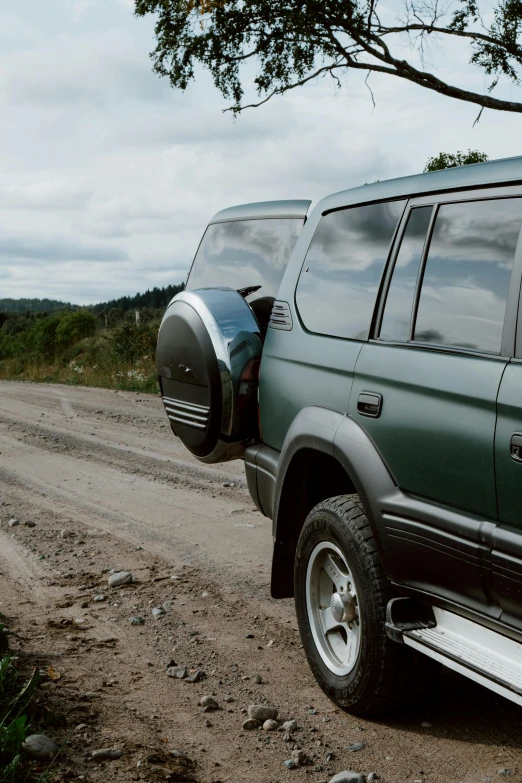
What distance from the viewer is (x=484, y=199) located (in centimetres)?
320

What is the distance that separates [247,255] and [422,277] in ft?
6.34

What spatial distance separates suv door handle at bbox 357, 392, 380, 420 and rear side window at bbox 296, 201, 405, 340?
318mm

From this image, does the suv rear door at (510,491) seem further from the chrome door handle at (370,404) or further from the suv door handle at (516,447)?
the chrome door handle at (370,404)

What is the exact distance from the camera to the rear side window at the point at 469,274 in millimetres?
3033

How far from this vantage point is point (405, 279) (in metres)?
3.54

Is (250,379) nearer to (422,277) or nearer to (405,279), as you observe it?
(405,279)

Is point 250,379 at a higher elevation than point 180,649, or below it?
higher

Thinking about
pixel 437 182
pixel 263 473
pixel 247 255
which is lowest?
pixel 263 473

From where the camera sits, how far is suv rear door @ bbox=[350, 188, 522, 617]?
2.95 meters

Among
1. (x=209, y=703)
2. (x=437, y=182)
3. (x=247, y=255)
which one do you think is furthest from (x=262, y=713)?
(x=247, y=255)

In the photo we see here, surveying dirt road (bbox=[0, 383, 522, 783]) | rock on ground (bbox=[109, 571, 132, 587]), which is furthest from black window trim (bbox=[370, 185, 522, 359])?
rock on ground (bbox=[109, 571, 132, 587])

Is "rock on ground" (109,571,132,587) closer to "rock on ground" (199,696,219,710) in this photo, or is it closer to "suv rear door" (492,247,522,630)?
"rock on ground" (199,696,219,710)

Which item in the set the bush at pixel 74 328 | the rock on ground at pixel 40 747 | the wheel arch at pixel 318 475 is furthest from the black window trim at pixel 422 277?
the bush at pixel 74 328

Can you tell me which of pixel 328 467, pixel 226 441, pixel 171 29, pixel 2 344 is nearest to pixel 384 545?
pixel 328 467
